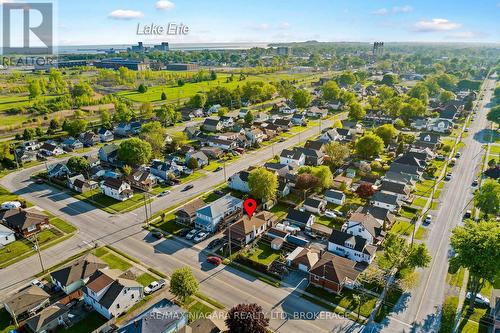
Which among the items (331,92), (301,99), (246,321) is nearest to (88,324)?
(246,321)

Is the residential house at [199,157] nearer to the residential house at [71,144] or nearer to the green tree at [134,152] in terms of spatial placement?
the green tree at [134,152]

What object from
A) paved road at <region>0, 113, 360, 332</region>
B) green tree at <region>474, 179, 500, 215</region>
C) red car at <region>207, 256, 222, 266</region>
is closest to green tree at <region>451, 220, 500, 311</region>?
paved road at <region>0, 113, 360, 332</region>

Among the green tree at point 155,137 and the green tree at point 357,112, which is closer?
the green tree at point 155,137

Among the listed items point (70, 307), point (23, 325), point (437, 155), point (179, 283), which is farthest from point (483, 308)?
point (437, 155)

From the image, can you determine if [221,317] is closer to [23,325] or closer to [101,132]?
[23,325]

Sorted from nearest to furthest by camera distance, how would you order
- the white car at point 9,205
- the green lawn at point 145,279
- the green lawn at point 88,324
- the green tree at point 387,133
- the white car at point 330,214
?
the green lawn at point 88,324 < the green lawn at point 145,279 < the white car at point 330,214 < the white car at point 9,205 < the green tree at point 387,133

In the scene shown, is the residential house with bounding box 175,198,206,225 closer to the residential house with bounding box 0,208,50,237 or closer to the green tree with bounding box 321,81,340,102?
the residential house with bounding box 0,208,50,237

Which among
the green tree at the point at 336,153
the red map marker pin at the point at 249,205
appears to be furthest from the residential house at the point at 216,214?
the green tree at the point at 336,153

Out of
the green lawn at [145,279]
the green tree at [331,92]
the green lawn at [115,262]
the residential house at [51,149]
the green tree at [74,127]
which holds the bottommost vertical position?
the green lawn at [145,279]
